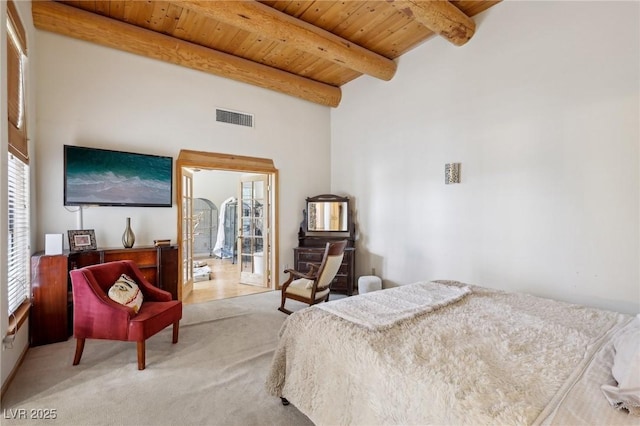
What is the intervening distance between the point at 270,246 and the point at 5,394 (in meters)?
3.47

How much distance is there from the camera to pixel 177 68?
4258 millimetres

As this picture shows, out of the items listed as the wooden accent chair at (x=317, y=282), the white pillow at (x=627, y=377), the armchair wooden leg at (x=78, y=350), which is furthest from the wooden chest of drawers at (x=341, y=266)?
the white pillow at (x=627, y=377)

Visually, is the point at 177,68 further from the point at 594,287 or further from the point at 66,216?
the point at 594,287

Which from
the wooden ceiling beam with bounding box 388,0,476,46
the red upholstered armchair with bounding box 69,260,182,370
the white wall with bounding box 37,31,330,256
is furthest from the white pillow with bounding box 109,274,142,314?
the wooden ceiling beam with bounding box 388,0,476,46

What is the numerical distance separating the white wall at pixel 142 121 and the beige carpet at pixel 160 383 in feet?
5.12

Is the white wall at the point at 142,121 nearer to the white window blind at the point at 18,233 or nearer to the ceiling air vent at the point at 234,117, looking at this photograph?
the ceiling air vent at the point at 234,117

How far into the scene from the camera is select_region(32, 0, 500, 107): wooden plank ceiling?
10.7ft

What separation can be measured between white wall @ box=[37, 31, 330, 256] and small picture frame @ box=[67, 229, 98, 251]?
221mm

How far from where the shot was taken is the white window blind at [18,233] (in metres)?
2.49

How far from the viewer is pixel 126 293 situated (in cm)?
270

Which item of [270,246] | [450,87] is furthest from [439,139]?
[270,246]

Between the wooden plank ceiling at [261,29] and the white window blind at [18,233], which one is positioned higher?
the wooden plank ceiling at [261,29]

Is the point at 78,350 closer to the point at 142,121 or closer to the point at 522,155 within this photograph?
the point at 142,121

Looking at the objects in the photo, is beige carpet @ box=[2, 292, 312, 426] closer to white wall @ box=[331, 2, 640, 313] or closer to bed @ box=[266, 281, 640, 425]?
bed @ box=[266, 281, 640, 425]
